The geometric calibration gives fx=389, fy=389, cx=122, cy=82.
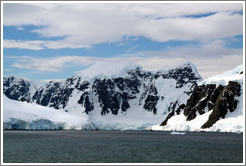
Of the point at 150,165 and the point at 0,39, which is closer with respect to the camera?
the point at 0,39

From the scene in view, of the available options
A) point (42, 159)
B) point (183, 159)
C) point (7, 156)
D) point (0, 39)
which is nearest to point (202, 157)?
point (183, 159)

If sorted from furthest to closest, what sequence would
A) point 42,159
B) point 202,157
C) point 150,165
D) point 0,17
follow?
point 202,157 < point 42,159 < point 150,165 < point 0,17

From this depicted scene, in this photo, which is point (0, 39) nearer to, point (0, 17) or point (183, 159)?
point (0, 17)

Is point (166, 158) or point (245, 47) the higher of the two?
point (245, 47)

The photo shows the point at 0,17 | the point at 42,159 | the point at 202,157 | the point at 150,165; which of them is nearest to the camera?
the point at 0,17

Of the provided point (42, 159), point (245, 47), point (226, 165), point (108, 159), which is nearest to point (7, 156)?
point (42, 159)

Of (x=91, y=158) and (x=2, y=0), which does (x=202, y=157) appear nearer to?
(x=91, y=158)

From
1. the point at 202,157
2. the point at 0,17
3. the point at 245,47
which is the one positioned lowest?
the point at 202,157

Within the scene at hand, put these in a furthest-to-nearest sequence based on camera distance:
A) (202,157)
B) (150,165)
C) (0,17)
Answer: (202,157), (150,165), (0,17)

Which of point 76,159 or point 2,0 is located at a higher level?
point 2,0
